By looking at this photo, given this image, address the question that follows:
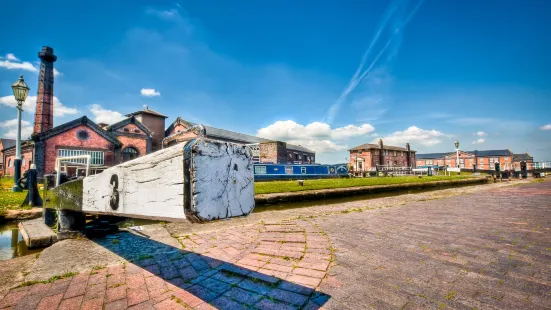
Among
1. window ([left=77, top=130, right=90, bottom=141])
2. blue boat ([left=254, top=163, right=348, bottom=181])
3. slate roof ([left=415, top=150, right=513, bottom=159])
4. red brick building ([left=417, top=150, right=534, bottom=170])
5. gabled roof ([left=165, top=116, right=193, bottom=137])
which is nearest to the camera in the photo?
blue boat ([left=254, top=163, right=348, bottom=181])

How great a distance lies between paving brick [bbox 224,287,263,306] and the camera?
1.78 meters

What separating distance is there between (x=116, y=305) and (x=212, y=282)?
27.8 inches

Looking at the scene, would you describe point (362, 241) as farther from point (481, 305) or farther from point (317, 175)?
point (317, 175)

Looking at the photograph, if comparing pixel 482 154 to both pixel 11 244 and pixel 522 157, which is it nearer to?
pixel 522 157

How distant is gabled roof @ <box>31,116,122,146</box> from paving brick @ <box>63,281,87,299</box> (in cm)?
2234

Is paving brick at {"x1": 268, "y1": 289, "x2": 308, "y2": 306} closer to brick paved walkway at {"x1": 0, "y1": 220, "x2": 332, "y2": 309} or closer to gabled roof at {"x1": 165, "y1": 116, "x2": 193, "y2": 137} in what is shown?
brick paved walkway at {"x1": 0, "y1": 220, "x2": 332, "y2": 309}

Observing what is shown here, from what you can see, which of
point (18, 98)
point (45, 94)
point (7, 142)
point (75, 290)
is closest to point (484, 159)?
point (75, 290)

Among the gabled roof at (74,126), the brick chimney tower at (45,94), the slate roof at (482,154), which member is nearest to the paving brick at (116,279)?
the gabled roof at (74,126)

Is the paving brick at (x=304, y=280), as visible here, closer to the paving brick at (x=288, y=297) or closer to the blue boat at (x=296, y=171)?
the paving brick at (x=288, y=297)

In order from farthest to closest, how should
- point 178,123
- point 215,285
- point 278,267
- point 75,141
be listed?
point 178,123 → point 75,141 → point 278,267 → point 215,285

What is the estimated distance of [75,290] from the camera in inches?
75.8

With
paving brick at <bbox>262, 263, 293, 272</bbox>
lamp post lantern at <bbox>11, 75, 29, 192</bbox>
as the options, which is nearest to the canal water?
paving brick at <bbox>262, 263, 293, 272</bbox>

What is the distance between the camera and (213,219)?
2.96 ft

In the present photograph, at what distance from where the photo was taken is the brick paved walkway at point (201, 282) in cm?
174
